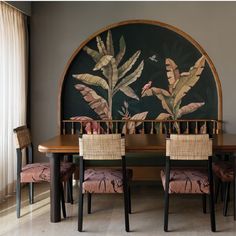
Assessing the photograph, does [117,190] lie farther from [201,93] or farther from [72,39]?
[72,39]

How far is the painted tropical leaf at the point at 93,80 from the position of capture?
4.52 m

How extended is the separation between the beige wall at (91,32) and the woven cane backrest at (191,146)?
5.67 feet

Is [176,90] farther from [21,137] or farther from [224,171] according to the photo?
[21,137]

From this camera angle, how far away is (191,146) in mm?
2828

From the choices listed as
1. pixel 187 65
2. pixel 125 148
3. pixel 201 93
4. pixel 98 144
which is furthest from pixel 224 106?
pixel 98 144

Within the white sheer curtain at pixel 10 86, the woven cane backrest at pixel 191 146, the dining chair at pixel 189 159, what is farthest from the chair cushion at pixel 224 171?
the white sheer curtain at pixel 10 86

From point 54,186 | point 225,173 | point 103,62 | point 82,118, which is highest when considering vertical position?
point 103,62

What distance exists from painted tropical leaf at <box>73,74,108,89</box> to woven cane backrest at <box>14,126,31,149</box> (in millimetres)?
1231

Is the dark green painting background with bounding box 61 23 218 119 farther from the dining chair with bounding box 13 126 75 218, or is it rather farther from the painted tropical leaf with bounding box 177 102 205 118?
the dining chair with bounding box 13 126 75 218

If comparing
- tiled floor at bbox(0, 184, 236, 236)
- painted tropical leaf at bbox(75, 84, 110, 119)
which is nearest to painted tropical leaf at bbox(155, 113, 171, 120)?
painted tropical leaf at bbox(75, 84, 110, 119)

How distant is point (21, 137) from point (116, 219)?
1.31 m

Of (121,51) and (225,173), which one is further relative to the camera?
(121,51)

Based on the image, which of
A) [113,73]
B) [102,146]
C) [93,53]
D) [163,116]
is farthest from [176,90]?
[102,146]

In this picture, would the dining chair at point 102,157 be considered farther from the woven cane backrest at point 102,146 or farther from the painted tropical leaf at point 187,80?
the painted tropical leaf at point 187,80
